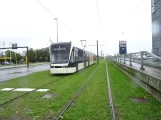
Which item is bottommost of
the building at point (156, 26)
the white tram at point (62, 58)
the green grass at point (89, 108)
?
the green grass at point (89, 108)

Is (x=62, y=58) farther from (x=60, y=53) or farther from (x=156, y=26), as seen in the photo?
(x=156, y=26)

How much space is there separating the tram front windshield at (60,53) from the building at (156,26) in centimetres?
2046

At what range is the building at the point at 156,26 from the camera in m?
36.5

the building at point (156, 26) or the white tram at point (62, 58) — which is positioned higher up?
the building at point (156, 26)

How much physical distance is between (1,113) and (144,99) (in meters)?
5.20

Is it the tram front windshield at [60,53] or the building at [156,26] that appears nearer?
the tram front windshield at [60,53]

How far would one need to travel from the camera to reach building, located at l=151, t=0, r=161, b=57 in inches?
1436

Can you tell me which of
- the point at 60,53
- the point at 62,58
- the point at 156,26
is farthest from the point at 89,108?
the point at 156,26

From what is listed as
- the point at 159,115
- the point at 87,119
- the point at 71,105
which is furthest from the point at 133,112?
the point at 71,105

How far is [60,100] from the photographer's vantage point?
335 inches

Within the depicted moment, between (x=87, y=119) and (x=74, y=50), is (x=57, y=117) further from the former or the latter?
(x=74, y=50)

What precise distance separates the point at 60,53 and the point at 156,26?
961 inches

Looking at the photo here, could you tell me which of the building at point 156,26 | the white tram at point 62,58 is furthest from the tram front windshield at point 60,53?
the building at point 156,26

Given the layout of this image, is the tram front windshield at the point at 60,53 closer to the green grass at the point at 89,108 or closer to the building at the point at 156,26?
the green grass at the point at 89,108
